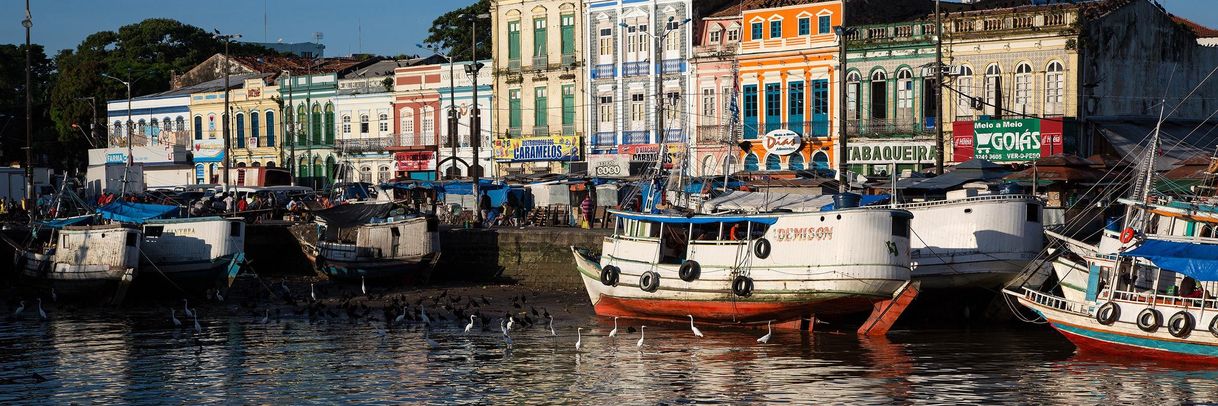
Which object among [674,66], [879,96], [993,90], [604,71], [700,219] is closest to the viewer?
[700,219]

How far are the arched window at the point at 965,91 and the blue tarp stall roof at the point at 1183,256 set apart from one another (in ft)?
80.1

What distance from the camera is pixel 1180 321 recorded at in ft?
87.0

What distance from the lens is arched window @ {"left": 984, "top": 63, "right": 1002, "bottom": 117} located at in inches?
1967

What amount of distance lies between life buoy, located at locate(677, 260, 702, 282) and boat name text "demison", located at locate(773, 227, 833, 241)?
1.98 metres

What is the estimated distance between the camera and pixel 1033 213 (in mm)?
33281

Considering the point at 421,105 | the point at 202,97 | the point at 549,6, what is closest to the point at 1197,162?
the point at 549,6

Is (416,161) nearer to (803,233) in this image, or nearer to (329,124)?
(329,124)

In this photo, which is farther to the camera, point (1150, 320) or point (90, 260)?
point (90, 260)

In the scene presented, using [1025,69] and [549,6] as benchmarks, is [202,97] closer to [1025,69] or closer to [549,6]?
[549,6]

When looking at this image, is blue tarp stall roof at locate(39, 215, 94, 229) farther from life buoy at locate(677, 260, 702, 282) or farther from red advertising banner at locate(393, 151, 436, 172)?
red advertising banner at locate(393, 151, 436, 172)

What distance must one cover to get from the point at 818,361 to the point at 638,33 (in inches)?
1340

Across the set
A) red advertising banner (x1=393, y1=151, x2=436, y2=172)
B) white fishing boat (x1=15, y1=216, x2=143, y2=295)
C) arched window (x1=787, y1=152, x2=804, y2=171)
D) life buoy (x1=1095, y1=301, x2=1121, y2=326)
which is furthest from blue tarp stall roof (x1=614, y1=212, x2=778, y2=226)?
red advertising banner (x1=393, y1=151, x2=436, y2=172)

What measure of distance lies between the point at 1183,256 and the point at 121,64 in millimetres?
78973

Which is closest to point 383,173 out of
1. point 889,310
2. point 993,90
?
point 993,90
